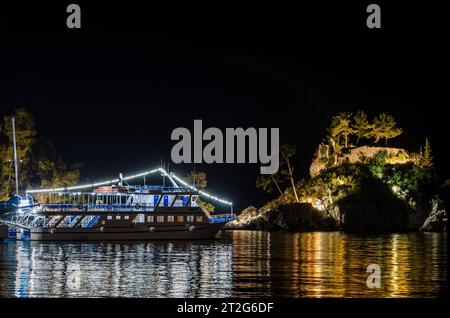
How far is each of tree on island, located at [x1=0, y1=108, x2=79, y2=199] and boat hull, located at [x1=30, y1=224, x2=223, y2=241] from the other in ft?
78.2

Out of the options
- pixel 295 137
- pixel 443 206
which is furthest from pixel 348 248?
pixel 295 137

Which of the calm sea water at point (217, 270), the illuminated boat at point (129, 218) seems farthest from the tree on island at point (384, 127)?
the illuminated boat at point (129, 218)

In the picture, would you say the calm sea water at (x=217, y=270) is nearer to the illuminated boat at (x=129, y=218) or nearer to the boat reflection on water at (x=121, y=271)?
the boat reflection on water at (x=121, y=271)

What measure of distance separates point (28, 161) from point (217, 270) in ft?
239

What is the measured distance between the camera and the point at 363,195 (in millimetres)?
105188

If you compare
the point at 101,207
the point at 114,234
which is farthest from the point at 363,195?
the point at 101,207

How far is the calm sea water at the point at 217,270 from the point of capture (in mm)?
36594

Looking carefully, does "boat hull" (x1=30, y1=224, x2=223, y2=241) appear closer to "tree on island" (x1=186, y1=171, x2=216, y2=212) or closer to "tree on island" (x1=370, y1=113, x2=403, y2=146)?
"tree on island" (x1=186, y1=171, x2=216, y2=212)

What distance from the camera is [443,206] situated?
107625 mm

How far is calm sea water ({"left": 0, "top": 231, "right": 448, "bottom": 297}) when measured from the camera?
36.6 meters

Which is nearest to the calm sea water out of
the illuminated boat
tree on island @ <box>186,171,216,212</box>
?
the illuminated boat

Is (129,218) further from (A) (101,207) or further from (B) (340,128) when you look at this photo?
Answer: (B) (340,128)
